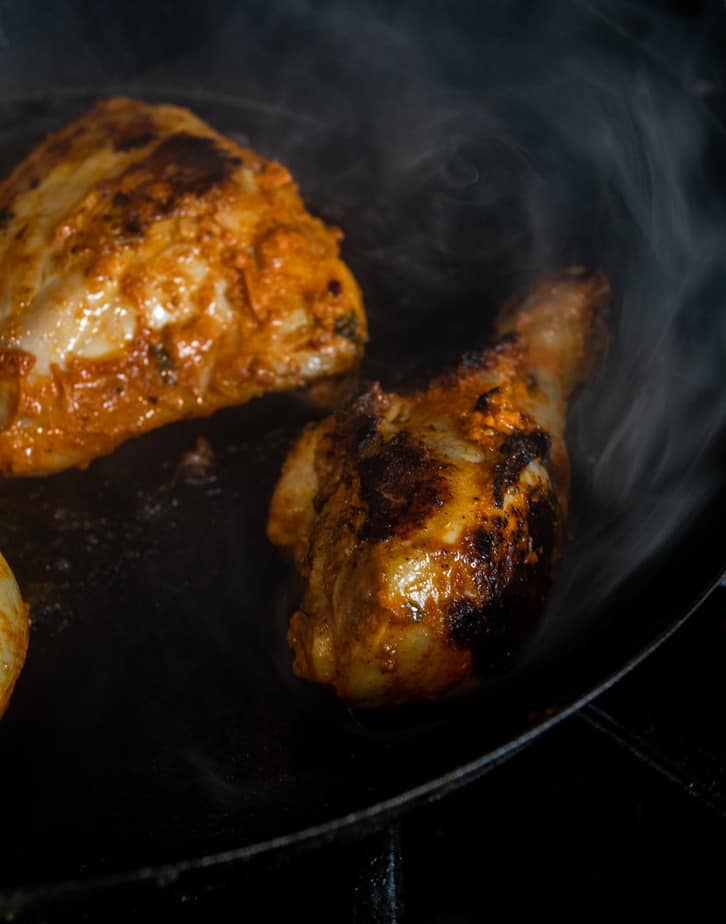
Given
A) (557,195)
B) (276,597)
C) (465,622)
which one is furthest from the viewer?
(557,195)

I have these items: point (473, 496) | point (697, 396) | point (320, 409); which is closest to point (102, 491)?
point (320, 409)

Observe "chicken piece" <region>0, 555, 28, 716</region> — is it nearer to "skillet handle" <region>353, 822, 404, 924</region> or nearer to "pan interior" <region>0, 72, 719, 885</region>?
"pan interior" <region>0, 72, 719, 885</region>

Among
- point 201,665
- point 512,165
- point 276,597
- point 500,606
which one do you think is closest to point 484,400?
point 500,606

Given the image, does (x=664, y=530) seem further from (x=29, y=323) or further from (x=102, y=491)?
(x=29, y=323)

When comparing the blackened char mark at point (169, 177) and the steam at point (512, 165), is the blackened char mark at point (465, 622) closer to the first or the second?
the steam at point (512, 165)

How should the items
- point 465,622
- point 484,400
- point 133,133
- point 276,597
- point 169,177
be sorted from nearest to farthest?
point 465,622, point 484,400, point 276,597, point 169,177, point 133,133

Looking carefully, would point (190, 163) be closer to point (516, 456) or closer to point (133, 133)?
point (133, 133)
